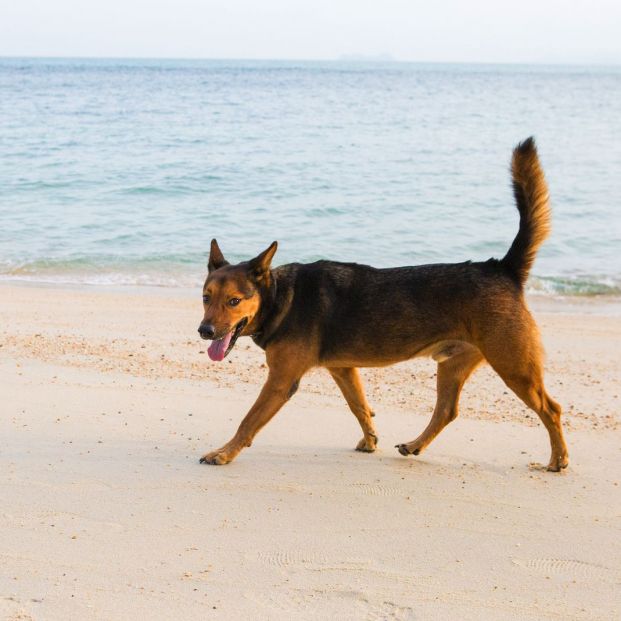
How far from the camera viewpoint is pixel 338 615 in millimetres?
3703

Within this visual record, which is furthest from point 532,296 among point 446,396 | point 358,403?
point 358,403

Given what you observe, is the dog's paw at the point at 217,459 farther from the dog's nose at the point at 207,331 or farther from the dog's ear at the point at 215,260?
the dog's ear at the point at 215,260

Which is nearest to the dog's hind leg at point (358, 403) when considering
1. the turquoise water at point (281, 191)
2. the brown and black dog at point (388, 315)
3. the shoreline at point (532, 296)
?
the brown and black dog at point (388, 315)

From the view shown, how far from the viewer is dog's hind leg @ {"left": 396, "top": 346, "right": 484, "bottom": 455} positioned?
5.91 m

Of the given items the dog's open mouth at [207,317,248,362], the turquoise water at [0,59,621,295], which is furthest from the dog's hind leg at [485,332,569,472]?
the turquoise water at [0,59,621,295]

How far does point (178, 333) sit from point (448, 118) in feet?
120

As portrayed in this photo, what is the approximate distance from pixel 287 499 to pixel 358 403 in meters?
1.13

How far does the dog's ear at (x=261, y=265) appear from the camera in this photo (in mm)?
5551

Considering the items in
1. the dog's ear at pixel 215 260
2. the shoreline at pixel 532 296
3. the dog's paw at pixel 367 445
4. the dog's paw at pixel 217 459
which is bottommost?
the shoreline at pixel 532 296

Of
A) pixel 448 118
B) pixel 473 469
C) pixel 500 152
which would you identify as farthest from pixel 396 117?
pixel 473 469

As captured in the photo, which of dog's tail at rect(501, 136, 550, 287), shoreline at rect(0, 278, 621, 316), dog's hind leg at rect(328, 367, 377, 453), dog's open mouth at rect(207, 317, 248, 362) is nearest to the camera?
dog's open mouth at rect(207, 317, 248, 362)

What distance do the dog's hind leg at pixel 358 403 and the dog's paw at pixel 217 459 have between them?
90 cm

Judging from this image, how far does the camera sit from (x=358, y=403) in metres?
6.02

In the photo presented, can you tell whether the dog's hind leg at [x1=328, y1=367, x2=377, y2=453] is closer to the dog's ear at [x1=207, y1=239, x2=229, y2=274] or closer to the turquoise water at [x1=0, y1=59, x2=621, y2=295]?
the dog's ear at [x1=207, y1=239, x2=229, y2=274]
